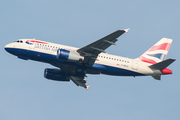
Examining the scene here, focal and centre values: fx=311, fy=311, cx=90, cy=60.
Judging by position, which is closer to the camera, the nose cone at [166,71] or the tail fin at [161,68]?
the tail fin at [161,68]

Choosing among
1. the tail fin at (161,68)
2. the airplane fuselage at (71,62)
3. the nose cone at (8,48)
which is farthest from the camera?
the tail fin at (161,68)

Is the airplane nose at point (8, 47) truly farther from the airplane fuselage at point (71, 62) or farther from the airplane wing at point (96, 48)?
the airplane wing at point (96, 48)

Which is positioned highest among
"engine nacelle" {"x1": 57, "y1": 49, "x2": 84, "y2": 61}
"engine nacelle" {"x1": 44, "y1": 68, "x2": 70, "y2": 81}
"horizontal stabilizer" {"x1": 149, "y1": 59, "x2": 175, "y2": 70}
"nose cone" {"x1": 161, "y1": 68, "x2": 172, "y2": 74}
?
"engine nacelle" {"x1": 57, "y1": 49, "x2": 84, "y2": 61}

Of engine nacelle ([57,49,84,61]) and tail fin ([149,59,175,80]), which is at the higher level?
engine nacelle ([57,49,84,61])

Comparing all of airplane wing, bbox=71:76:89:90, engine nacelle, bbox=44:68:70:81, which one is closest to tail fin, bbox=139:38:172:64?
airplane wing, bbox=71:76:89:90

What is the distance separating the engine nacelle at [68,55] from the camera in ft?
163

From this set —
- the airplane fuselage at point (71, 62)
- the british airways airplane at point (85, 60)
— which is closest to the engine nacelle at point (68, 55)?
the british airways airplane at point (85, 60)

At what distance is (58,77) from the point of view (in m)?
57.7

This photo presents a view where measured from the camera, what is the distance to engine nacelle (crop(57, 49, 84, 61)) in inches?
1956

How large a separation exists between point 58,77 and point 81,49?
9.64m

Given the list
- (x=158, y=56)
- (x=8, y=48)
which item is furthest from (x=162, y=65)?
(x=8, y=48)

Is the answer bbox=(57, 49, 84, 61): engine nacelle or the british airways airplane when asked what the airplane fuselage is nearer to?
the british airways airplane

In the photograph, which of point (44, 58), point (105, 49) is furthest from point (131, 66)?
point (44, 58)

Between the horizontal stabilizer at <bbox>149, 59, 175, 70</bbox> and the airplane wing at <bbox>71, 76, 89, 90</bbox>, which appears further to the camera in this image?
the airplane wing at <bbox>71, 76, 89, 90</bbox>
